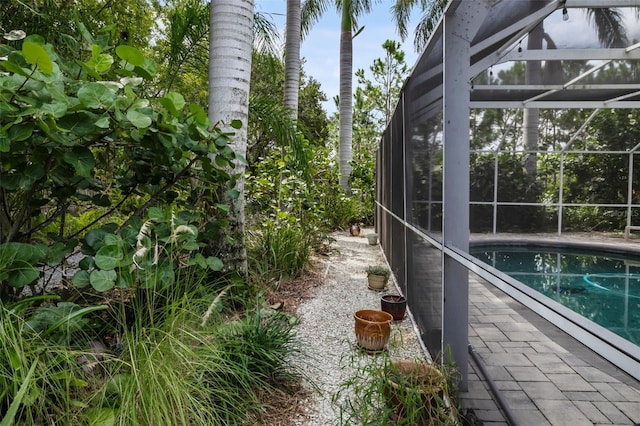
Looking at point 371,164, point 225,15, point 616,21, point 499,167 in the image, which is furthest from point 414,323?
point 371,164

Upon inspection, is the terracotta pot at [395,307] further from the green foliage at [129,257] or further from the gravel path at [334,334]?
the green foliage at [129,257]

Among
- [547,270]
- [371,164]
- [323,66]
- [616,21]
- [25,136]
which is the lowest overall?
[547,270]

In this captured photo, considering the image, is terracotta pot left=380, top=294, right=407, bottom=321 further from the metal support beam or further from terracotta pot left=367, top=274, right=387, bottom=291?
the metal support beam

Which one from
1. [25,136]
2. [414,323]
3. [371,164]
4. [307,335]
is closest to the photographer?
[25,136]

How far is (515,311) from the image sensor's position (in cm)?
390

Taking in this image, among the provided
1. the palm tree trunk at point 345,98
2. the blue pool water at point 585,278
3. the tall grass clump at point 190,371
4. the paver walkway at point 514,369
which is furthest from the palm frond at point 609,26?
Result: the palm tree trunk at point 345,98

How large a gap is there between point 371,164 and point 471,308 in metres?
8.19

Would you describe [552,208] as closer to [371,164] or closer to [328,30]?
[371,164]

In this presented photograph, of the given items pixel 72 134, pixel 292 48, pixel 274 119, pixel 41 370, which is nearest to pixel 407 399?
pixel 41 370

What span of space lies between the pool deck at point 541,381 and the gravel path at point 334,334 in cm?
56

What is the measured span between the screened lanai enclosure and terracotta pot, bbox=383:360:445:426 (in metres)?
0.24

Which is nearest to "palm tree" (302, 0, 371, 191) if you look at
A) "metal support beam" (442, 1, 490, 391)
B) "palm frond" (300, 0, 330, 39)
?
"palm frond" (300, 0, 330, 39)

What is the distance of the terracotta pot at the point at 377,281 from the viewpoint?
468cm

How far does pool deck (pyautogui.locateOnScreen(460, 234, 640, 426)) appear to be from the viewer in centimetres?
209
